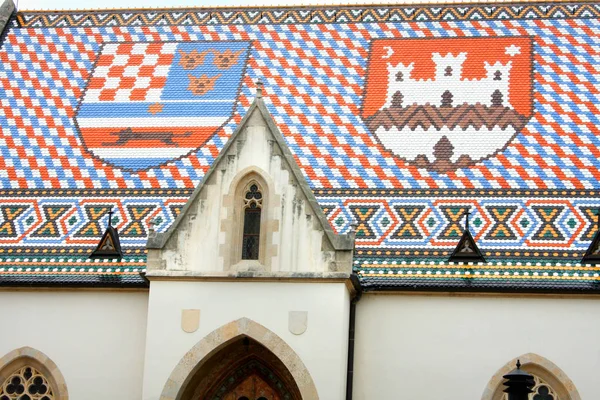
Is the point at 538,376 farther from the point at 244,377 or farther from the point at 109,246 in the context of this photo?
the point at 109,246

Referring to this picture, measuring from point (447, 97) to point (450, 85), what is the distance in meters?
0.35

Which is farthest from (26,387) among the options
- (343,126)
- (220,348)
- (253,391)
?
(343,126)

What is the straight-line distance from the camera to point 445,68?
22.9 m

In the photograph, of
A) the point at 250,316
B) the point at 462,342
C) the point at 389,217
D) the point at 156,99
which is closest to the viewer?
the point at 250,316

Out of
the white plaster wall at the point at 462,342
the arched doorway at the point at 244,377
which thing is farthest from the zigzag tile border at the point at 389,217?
the arched doorway at the point at 244,377

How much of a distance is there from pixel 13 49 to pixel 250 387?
32.1ft

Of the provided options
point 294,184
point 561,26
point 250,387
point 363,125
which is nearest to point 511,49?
point 561,26

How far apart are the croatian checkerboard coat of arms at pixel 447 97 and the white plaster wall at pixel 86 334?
19.0 feet

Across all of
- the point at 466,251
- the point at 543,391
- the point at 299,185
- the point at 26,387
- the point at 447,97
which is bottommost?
the point at 543,391

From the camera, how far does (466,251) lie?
19453 mm

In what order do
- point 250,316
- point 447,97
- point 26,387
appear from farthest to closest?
point 447,97 → point 26,387 → point 250,316

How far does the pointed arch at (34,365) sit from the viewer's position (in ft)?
64.3

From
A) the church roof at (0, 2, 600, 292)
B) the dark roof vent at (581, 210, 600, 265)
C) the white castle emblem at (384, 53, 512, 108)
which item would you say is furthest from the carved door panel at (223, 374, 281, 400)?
the white castle emblem at (384, 53, 512, 108)

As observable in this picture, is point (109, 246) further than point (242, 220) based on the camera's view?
Yes
